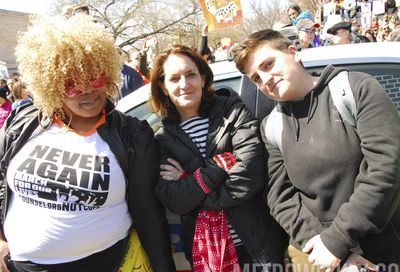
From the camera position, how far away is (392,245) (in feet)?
5.63

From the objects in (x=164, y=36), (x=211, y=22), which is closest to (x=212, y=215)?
(x=211, y=22)

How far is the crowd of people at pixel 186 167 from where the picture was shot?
5.63ft

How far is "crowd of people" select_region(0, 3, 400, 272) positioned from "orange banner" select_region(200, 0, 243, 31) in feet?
5.27

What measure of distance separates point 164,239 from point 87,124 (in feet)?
2.24

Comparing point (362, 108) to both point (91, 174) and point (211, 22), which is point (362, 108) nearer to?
point (91, 174)

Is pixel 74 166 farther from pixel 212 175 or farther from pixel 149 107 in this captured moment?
pixel 149 107

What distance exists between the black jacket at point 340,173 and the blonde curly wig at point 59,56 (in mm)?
895

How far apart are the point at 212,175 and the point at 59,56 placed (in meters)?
0.89

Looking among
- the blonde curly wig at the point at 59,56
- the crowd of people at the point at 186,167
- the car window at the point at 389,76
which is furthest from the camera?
the car window at the point at 389,76

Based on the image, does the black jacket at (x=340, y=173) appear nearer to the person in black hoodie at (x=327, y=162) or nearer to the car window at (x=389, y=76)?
the person in black hoodie at (x=327, y=162)

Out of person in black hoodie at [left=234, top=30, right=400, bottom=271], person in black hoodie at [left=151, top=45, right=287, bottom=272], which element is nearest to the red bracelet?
person in black hoodie at [left=151, top=45, right=287, bottom=272]

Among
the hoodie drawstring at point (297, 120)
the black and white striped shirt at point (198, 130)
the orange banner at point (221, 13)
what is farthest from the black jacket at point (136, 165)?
the orange banner at point (221, 13)

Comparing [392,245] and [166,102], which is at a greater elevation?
[166,102]

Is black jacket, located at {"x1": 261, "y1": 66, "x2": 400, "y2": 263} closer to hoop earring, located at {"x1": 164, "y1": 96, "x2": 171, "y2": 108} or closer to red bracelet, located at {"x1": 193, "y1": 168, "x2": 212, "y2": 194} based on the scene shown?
red bracelet, located at {"x1": 193, "y1": 168, "x2": 212, "y2": 194}
